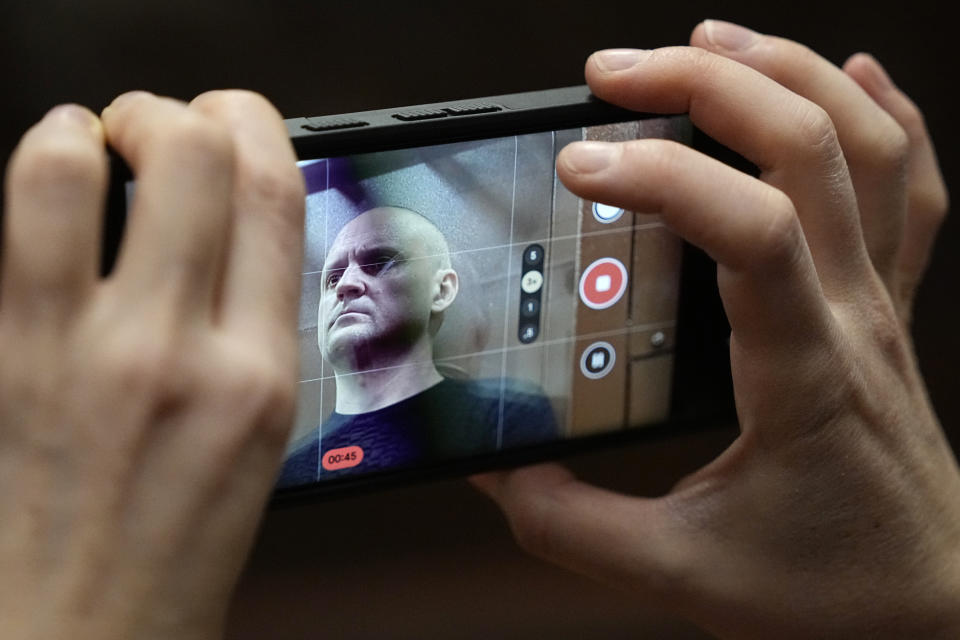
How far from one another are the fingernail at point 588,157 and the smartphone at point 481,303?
32 millimetres

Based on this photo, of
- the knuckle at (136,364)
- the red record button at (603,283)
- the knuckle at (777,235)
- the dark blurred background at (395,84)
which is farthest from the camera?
the dark blurred background at (395,84)

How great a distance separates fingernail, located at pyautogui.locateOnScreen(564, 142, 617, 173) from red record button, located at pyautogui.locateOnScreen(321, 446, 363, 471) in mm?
167

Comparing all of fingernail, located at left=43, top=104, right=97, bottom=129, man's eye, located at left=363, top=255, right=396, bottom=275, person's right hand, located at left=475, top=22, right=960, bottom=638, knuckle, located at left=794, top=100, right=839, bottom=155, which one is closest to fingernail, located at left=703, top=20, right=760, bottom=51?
person's right hand, located at left=475, top=22, right=960, bottom=638

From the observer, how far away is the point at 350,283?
1.48 feet

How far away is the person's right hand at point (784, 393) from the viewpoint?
41 cm

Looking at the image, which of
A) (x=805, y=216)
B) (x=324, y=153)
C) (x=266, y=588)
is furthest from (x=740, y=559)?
(x=266, y=588)

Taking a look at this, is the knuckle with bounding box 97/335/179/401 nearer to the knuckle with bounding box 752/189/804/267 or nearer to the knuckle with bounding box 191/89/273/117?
the knuckle with bounding box 191/89/273/117

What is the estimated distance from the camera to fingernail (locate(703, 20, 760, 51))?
1.81ft

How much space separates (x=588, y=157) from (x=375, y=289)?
0.11m

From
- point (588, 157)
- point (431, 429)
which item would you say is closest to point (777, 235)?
point (588, 157)

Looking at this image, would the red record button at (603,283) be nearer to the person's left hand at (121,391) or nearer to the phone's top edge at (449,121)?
the phone's top edge at (449,121)

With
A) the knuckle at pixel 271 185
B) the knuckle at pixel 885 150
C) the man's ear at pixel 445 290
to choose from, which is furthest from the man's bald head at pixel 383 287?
the knuckle at pixel 885 150

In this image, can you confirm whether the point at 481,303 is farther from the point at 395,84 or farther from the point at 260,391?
the point at 395,84

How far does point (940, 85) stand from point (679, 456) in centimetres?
36
